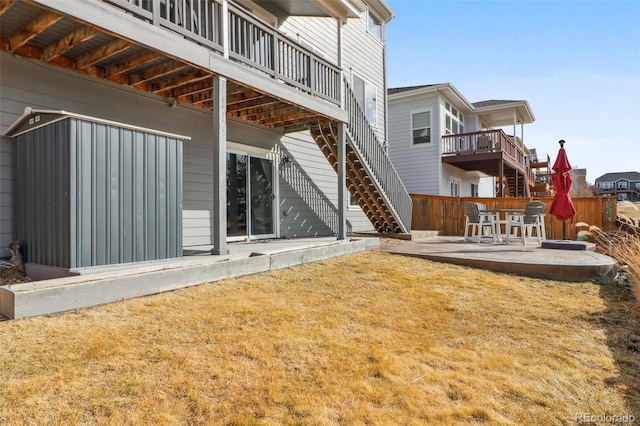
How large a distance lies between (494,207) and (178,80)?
35.8 ft

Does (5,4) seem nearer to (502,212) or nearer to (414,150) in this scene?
(502,212)

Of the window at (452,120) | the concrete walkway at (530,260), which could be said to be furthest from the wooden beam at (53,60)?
the window at (452,120)

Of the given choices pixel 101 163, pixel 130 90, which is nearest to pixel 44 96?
pixel 130 90

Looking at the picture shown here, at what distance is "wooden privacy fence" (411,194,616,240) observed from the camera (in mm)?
11391

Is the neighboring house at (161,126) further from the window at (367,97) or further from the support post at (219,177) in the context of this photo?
the window at (367,97)

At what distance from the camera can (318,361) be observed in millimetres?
2836

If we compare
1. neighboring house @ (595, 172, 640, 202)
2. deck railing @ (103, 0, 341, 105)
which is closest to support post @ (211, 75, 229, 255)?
deck railing @ (103, 0, 341, 105)

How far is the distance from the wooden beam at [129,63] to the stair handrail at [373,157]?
443 centimetres

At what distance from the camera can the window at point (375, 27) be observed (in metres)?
13.8

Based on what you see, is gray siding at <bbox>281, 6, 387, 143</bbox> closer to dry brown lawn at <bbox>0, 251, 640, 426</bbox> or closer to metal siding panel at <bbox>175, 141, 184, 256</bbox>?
metal siding panel at <bbox>175, 141, 184, 256</bbox>

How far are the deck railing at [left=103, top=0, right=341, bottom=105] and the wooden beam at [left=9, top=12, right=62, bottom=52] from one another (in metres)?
0.61

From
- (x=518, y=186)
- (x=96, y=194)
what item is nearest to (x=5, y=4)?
(x=96, y=194)

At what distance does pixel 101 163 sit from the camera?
420 cm

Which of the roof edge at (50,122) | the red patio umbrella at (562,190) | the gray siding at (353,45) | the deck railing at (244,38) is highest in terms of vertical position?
the gray siding at (353,45)
